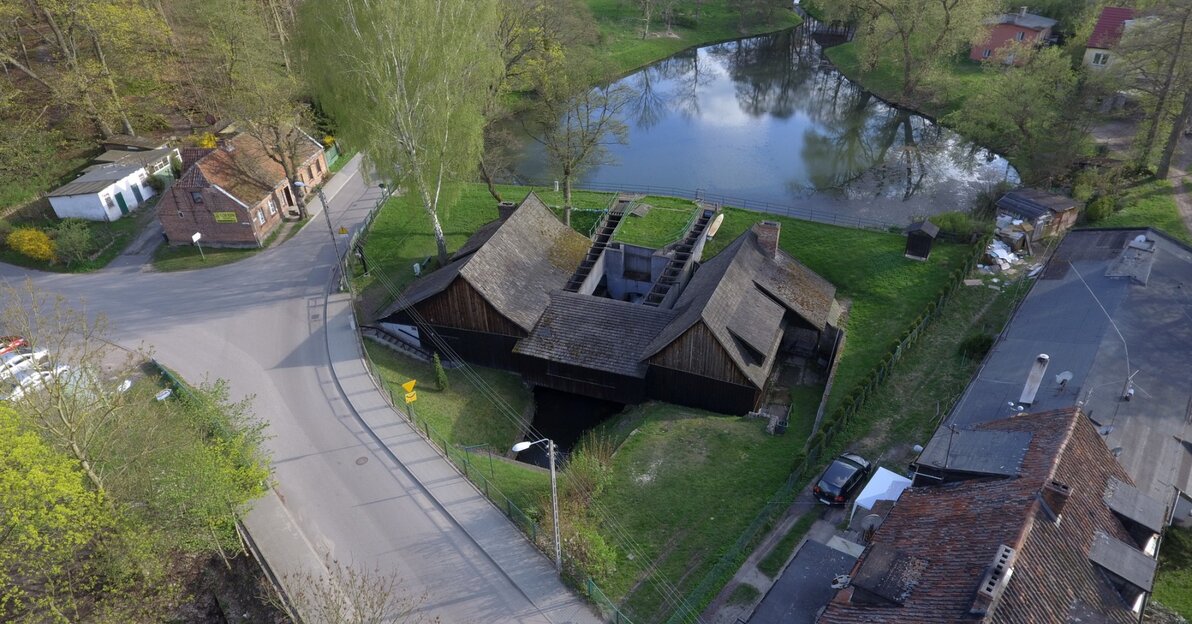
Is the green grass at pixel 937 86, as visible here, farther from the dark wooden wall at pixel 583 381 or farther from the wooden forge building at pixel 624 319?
the dark wooden wall at pixel 583 381

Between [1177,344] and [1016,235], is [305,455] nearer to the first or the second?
[1177,344]

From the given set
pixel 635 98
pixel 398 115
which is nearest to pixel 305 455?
pixel 398 115

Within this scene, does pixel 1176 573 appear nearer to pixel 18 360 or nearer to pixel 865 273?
pixel 865 273

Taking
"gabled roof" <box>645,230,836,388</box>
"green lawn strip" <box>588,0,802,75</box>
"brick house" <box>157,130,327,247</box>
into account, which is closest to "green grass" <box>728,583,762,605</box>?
"gabled roof" <box>645,230,836,388</box>

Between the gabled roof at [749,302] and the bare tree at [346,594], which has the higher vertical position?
the gabled roof at [749,302]

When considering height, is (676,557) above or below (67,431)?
below

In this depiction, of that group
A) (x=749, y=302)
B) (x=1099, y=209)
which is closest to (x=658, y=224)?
(x=749, y=302)

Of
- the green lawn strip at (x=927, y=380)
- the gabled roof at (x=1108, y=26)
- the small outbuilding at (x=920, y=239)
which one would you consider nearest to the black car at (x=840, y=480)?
the green lawn strip at (x=927, y=380)
